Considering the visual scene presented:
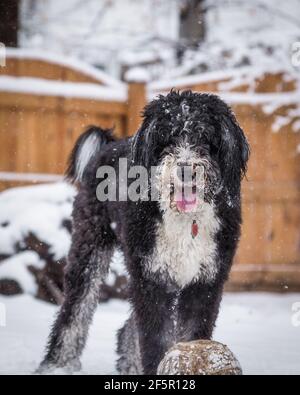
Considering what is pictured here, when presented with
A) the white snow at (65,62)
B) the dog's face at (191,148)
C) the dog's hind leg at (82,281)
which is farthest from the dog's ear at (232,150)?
the white snow at (65,62)

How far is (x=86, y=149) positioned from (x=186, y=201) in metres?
1.42

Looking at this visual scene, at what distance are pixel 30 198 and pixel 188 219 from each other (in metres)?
3.74

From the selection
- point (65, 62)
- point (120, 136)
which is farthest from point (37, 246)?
point (65, 62)

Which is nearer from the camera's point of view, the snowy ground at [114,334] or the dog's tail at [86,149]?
the snowy ground at [114,334]

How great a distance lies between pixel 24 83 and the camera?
25.2 feet

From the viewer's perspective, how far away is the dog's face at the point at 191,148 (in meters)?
3.44

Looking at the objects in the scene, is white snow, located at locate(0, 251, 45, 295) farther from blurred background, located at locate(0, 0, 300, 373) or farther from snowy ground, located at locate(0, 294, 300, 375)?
snowy ground, located at locate(0, 294, 300, 375)

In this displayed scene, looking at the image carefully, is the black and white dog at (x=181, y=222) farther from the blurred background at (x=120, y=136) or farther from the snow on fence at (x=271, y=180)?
the snow on fence at (x=271, y=180)

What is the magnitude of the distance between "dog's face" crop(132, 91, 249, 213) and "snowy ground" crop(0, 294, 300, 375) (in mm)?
1162

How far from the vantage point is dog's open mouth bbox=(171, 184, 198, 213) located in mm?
3451

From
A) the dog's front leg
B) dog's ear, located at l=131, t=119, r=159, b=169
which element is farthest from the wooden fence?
the dog's front leg

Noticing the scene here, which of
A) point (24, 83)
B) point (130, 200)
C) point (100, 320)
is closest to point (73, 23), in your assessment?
point (24, 83)

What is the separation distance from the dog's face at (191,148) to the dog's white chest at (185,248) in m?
0.10
